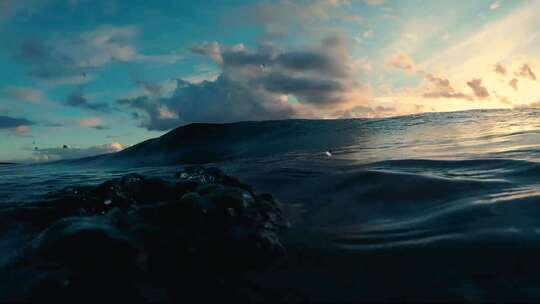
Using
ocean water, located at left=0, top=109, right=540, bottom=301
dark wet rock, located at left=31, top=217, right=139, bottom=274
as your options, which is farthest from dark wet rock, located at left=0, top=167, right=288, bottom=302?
ocean water, located at left=0, top=109, right=540, bottom=301

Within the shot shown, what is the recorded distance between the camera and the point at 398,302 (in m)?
1.51

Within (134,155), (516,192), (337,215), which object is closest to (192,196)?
(337,215)

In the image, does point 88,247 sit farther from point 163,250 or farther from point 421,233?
point 421,233

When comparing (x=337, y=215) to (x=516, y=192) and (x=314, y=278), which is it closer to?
(x=314, y=278)

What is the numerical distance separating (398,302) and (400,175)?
102 inches

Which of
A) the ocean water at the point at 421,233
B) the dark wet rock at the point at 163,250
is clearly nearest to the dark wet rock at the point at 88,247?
the dark wet rock at the point at 163,250

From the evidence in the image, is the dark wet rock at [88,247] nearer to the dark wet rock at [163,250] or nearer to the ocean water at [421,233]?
the dark wet rock at [163,250]

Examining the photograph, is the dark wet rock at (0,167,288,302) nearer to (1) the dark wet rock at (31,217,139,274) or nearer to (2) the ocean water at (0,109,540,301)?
(1) the dark wet rock at (31,217,139,274)

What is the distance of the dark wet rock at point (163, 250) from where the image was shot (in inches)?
67.5

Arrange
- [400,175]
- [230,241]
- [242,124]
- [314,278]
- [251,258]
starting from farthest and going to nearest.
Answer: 1. [242,124]
2. [400,175]
3. [230,241]
4. [251,258]
5. [314,278]

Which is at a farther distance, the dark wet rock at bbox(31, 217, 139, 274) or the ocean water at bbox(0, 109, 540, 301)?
the dark wet rock at bbox(31, 217, 139, 274)

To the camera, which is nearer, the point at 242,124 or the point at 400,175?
the point at 400,175

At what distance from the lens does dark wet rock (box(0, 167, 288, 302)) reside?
5.63ft

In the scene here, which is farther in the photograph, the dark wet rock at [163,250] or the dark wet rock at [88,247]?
the dark wet rock at [88,247]
